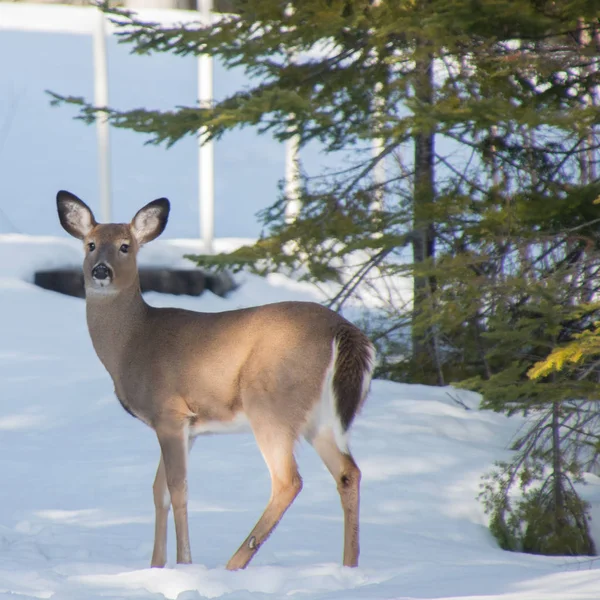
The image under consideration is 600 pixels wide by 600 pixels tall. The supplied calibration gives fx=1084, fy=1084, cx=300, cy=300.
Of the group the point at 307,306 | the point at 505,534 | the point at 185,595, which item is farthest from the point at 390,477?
the point at 185,595

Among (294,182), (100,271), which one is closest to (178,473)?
(100,271)

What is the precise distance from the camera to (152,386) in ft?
17.7

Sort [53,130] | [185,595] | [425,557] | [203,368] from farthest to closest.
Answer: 1. [53,130]
2. [425,557]
3. [203,368]
4. [185,595]

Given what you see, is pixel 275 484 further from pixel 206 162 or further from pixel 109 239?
A: pixel 206 162

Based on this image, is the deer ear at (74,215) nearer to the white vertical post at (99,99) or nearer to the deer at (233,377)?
the deer at (233,377)

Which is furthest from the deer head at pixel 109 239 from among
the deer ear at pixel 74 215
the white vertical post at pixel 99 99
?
the white vertical post at pixel 99 99

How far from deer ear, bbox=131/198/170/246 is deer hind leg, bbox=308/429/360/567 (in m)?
1.49

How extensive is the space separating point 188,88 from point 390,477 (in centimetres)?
2068

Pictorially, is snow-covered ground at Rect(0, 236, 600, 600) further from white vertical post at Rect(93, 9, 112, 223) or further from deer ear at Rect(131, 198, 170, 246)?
white vertical post at Rect(93, 9, 112, 223)

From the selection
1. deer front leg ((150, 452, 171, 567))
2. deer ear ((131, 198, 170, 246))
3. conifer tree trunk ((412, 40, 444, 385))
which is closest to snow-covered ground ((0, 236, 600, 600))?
deer front leg ((150, 452, 171, 567))

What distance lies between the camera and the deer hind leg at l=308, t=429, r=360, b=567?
5.27 metres

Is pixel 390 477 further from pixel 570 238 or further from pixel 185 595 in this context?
pixel 185 595

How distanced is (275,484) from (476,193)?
18.0ft

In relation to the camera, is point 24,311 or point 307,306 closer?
point 307,306
